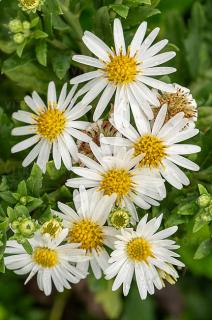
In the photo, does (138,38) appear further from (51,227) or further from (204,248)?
(204,248)

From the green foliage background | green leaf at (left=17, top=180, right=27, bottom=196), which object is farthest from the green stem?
green leaf at (left=17, top=180, right=27, bottom=196)

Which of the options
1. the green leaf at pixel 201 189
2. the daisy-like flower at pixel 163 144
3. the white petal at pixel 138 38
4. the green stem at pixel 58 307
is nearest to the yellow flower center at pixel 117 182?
the daisy-like flower at pixel 163 144

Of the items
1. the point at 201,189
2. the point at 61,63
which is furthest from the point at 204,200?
the point at 61,63

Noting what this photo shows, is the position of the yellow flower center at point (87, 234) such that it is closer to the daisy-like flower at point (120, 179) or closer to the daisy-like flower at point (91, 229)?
the daisy-like flower at point (91, 229)

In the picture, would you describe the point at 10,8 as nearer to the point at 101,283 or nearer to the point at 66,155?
the point at 66,155

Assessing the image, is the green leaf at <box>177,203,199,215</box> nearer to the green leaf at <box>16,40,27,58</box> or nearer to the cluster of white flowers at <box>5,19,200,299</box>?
the cluster of white flowers at <box>5,19,200,299</box>

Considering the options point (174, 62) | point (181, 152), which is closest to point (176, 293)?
point (174, 62)
